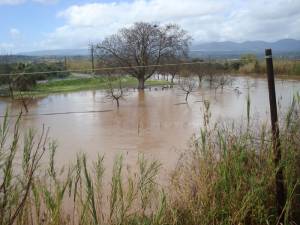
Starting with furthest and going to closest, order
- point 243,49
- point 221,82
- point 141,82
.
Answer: point 243,49
point 141,82
point 221,82

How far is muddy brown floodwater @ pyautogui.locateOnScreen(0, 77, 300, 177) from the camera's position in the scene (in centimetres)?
875

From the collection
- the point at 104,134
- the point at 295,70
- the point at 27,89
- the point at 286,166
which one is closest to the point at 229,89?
the point at 295,70

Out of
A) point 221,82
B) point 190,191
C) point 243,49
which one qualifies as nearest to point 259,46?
point 243,49

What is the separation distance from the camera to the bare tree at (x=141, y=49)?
78.4 ft

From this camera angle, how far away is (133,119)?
13.4 metres

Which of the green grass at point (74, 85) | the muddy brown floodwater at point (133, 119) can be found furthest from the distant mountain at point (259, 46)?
the muddy brown floodwater at point (133, 119)

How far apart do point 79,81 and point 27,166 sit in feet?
81.6

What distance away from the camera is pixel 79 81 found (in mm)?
26641

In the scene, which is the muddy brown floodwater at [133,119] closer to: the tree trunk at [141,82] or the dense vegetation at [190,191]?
the tree trunk at [141,82]

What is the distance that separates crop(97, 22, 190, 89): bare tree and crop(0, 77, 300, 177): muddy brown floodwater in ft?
8.64

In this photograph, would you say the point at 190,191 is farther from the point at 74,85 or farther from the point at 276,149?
the point at 74,85

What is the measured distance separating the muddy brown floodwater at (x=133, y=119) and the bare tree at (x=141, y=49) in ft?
8.64

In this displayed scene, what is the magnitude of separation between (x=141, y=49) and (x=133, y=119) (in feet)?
37.5

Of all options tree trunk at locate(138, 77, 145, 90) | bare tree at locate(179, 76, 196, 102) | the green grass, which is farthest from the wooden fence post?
tree trunk at locate(138, 77, 145, 90)
